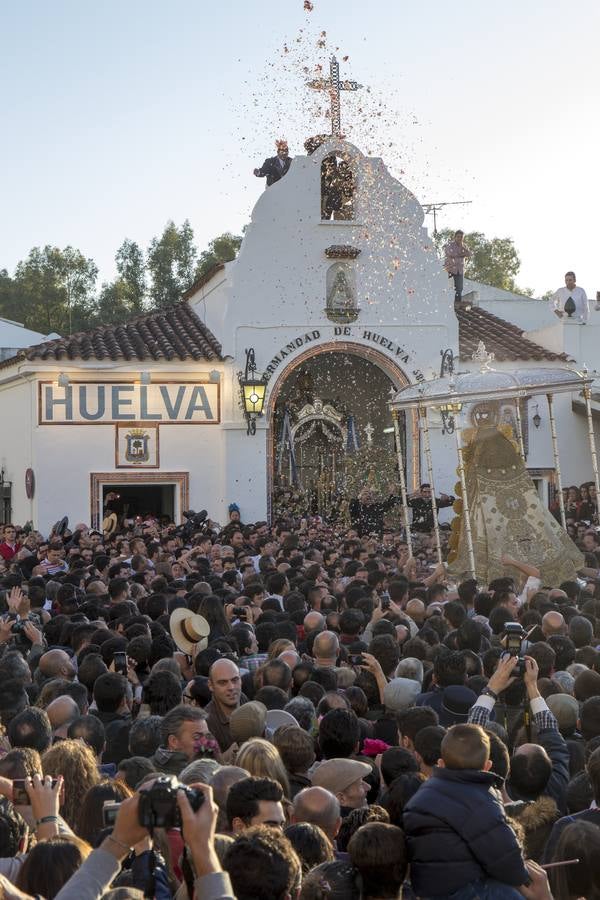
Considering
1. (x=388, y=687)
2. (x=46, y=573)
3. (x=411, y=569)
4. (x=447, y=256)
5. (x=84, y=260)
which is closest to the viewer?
(x=388, y=687)

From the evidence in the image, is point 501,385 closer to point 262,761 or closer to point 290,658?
point 290,658

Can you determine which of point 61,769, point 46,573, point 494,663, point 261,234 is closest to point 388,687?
point 494,663

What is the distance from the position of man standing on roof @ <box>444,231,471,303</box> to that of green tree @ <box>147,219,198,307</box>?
964 inches

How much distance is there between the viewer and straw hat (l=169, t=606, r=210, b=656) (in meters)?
9.09

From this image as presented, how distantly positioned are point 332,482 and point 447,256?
673cm

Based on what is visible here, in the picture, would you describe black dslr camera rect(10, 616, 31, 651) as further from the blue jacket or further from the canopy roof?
the canopy roof

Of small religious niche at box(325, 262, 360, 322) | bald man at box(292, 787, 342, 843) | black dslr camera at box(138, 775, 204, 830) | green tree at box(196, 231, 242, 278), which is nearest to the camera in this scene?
black dslr camera at box(138, 775, 204, 830)

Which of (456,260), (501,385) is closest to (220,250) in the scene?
(456,260)

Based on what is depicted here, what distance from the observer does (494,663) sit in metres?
8.15

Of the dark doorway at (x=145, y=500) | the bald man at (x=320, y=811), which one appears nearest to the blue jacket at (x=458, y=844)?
the bald man at (x=320, y=811)

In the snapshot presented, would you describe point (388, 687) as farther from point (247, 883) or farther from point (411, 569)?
point (411, 569)

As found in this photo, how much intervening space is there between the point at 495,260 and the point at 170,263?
1463cm

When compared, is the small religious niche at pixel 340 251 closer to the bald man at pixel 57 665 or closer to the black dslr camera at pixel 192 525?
the black dslr camera at pixel 192 525

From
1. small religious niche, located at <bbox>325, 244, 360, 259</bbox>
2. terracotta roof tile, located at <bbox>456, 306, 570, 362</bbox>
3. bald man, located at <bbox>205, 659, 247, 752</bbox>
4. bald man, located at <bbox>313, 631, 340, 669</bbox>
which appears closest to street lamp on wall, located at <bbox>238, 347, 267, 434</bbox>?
small religious niche, located at <bbox>325, 244, 360, 259</bbox>
